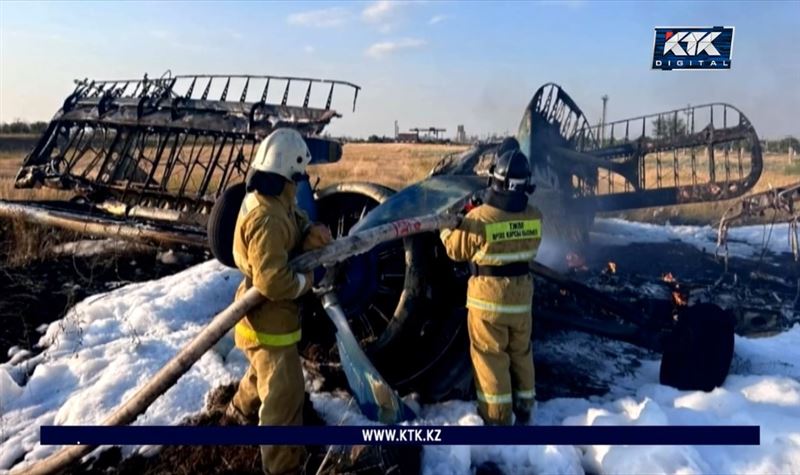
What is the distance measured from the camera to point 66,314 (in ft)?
22.3

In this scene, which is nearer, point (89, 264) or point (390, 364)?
point (390, 364)

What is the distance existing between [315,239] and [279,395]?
3.29 feet

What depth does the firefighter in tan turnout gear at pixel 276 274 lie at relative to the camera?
3531mm

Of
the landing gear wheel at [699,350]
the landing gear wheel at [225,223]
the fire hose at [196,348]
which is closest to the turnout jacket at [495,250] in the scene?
the fire hose at [196,348]

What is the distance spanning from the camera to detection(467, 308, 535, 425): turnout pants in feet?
13.7

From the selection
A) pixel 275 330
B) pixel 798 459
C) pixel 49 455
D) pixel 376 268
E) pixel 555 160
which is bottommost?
pixel 49 455

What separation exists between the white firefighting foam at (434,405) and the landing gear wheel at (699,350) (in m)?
0.14

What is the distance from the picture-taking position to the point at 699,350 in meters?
5.03

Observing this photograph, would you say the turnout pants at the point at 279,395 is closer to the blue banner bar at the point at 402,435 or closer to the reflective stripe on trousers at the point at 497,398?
the blue banner bar at the point at 402,435

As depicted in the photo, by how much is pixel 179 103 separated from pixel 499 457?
7.85 metres

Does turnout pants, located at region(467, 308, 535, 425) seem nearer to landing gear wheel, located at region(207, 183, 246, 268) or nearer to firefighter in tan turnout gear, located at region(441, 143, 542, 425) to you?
firefighter in tan turnout gear, located at region(441, 143, 542, 425)

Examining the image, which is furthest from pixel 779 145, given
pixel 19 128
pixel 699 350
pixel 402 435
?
pixel 19 128

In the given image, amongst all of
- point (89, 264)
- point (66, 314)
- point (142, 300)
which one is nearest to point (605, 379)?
point (142, 300)

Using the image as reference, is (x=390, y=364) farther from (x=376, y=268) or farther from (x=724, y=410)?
(x=724, y=410)
